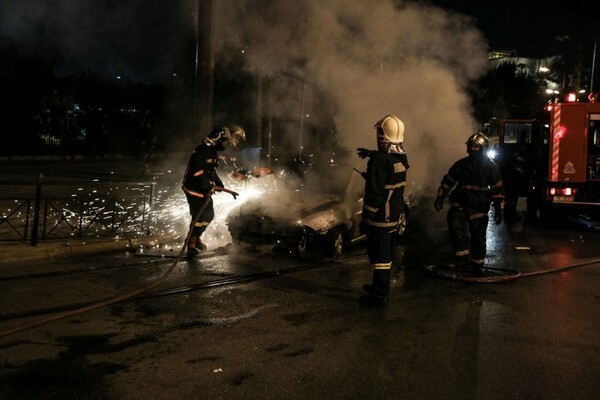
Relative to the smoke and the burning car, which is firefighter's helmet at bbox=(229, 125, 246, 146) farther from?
the smoke

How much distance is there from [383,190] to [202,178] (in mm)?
3157

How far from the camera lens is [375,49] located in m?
11.6

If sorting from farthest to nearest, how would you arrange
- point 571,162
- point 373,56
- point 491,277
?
point 571,162 → point 373,56 → point 491,277

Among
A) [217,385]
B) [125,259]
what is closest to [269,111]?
[125,259]

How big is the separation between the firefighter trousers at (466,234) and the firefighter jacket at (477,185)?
0.24 ft

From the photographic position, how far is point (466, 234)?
25.6 feet

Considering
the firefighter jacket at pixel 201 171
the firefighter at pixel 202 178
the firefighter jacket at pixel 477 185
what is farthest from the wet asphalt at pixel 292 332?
the firefighter jacket at pixel 201 171

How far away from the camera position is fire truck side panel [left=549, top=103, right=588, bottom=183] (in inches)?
486

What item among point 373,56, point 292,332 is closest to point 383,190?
point 292,332

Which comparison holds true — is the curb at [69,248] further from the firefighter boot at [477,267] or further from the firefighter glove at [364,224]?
the firefighter boot at [477,267]

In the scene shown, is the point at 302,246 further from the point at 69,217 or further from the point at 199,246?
the point at 69,217

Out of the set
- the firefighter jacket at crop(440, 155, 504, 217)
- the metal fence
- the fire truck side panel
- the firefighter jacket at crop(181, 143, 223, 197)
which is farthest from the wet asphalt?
the fire truck side panel

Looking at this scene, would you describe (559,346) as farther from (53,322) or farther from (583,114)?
(583,114)

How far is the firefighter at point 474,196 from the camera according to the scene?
24.7 feet
